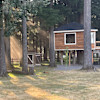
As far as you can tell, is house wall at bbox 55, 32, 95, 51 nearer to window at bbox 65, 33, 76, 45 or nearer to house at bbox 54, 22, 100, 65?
house at bbox 54, 22, 100, 65

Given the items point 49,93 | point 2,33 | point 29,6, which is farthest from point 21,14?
point 49,93

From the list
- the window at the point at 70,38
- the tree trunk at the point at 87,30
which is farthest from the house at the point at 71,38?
the tree trunk at the point at 87,30

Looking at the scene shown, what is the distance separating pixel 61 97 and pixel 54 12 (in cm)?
1688

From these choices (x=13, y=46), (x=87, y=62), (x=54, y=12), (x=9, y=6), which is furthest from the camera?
(x=13, y=46)

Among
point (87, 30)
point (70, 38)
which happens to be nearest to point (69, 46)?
point (70, 38)

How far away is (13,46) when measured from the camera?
32.2 meters

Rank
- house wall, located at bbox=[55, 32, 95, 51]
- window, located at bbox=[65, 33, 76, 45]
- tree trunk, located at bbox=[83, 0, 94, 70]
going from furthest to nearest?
window, located at bbox=[65, 33, 76, 45] → house wall, located at bbox=[55, 32, 95, 51] → tree trunk, located at bbox=[83, 0, 94, 70]

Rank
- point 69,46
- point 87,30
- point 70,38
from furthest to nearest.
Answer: point 70,38 → point 69,46 → point 87,30

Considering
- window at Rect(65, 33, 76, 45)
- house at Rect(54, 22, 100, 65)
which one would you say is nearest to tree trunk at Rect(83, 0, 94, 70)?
house at Rect(54, 22, 100, 65)

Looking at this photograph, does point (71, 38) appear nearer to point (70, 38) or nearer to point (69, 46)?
point (70, 38)

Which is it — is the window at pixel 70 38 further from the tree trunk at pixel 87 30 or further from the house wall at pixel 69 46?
Result: the tree trunk at pixel 87 30

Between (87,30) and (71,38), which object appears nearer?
(87,30)

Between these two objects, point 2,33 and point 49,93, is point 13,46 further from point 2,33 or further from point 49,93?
point 49,93

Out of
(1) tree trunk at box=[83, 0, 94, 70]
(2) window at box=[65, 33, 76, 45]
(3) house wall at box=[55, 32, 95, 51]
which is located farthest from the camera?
(2) window at box=[65, 33, 76, 45]
